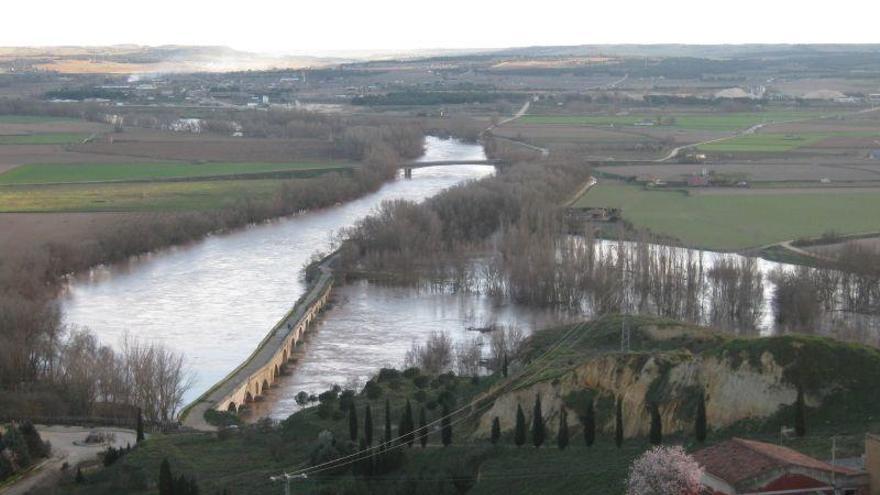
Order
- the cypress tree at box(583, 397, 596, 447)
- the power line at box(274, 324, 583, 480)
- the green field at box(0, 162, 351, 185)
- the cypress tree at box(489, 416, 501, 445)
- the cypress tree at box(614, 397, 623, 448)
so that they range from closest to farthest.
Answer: the cypress tree at box(614, 397, 623, 448)
the cypress tree at box(583, 397, 596, 447)
the power line at box(274, 324, 583, 480)
the cypress tree at box(489, 416, 501, 445)
the green field at box(0, 162, 351, 185)

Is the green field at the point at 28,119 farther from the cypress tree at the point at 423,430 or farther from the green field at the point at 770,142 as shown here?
the cypress tree at the point at 423,430

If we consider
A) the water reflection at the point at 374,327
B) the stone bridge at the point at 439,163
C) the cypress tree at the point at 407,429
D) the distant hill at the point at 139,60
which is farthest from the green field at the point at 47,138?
the distant hill at the point at 139,60

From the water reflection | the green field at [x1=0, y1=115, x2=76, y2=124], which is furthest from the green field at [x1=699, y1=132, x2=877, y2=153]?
the green field at [x1=0, y1=115, x2=76, y2=124]

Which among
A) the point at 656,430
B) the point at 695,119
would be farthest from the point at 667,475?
the point at 695,119

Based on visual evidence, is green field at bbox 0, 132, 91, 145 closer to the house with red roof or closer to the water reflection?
the water reflection

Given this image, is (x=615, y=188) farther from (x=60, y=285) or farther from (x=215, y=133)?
(x=215, y=133)

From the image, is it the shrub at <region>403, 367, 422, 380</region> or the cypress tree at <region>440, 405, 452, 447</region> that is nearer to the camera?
the cypress tree at <region>440, 405, 452, 447</region>

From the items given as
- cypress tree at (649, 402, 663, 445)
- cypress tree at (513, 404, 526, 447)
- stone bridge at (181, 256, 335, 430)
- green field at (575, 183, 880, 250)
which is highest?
cypress tree at (649, 402, 663, 445)
